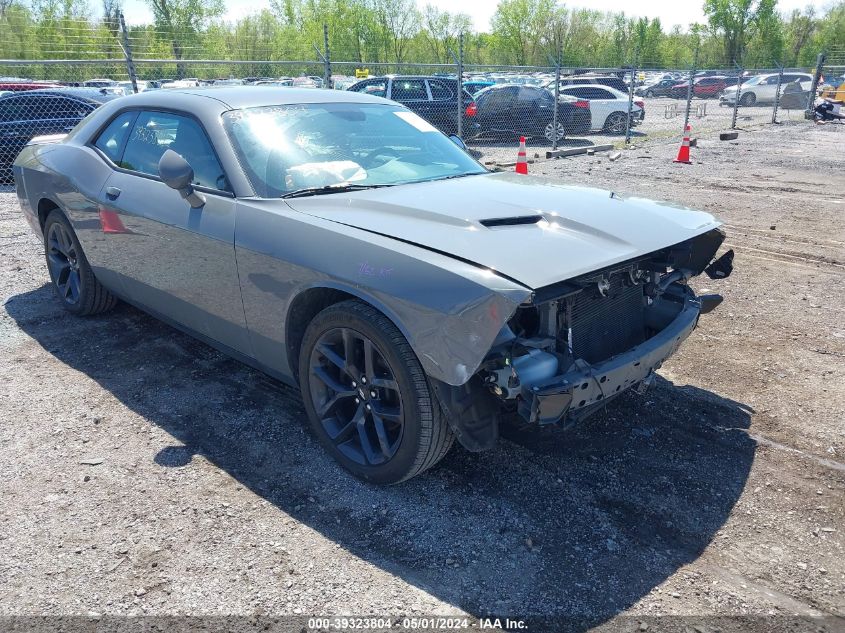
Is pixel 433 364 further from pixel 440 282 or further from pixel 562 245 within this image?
pixel 562 245

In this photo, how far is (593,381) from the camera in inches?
100

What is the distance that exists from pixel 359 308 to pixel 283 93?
1847 mm

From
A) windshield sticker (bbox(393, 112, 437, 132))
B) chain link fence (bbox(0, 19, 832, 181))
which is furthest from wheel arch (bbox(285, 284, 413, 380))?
chain link fence (bbox(0, 19, 832, 181))

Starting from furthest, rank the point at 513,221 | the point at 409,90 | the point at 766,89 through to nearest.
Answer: the point at 766,89 < the point at 409,90 < the point at 513,221

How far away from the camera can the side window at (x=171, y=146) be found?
3400 millimetres

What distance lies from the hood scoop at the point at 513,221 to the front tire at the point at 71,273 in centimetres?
321

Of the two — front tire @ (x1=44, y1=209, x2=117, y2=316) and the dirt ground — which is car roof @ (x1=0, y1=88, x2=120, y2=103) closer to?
front tire @ (x1=44, y1=209, x2=117, y2=316)

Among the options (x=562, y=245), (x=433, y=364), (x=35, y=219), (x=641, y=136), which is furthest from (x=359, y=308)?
(x=641, y=136)

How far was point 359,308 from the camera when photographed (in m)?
2.69

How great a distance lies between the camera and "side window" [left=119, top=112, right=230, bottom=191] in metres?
3.40

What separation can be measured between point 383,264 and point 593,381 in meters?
0.95

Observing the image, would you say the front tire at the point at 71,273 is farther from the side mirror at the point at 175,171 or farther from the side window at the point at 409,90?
the side window at the point at 409,90

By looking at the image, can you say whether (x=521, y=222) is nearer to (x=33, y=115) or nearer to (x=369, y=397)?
(x=369, y=397)

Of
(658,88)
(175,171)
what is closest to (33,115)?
(175,171)
